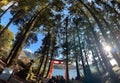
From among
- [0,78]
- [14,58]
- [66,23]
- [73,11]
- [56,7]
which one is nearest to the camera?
[0,78]

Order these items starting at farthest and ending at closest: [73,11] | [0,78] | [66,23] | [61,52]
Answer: [61,52] → [66,23] → [73,11] → [0,78]

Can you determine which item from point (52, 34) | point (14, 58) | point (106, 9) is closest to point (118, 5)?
point (106, 9)

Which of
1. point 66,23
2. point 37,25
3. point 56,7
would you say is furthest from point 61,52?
point 56,7

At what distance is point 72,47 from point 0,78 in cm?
2777

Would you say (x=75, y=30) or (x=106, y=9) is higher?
(x=106, y=9)

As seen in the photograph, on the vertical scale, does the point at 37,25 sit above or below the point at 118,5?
below

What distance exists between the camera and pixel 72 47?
128ft

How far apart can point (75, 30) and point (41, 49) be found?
873 cm

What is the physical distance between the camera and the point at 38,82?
2061cm

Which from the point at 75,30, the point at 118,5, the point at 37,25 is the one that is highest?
the point at 118,5

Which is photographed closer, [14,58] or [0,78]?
[0,78]

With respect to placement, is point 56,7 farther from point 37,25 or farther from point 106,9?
point 106,9

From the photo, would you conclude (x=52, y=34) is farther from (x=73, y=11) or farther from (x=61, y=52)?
(x=73, y=11)

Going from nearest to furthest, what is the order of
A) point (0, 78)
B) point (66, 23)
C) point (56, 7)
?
point (0, 78)
point (56, 7)
point (66, 23)
